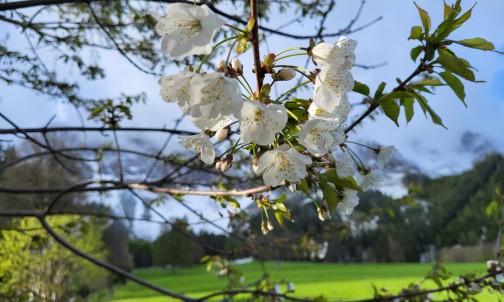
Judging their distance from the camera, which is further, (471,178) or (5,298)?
(471,178)

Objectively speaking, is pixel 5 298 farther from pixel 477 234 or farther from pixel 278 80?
pixel 477 234

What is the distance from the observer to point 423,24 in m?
0.62

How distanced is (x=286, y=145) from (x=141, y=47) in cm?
187

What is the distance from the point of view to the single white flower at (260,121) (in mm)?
444

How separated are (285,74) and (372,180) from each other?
0.41 m

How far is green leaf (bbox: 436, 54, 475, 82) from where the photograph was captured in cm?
56

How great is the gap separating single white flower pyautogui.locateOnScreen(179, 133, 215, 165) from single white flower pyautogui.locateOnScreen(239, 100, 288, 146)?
117 mm

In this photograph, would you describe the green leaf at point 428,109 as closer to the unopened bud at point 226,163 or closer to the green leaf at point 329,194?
the green leaf at point 329,194

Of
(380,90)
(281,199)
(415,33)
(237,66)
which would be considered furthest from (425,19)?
(281,199)

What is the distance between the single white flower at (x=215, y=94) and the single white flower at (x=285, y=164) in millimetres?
103

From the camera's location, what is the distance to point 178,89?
0.48 meters

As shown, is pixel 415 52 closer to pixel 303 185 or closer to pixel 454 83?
pixel 454 83

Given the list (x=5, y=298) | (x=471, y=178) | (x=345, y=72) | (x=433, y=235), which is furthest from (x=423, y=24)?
(x=471, y=178)

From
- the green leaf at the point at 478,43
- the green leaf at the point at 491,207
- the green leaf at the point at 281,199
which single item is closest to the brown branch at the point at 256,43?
the green leaf at the point at 478,43
